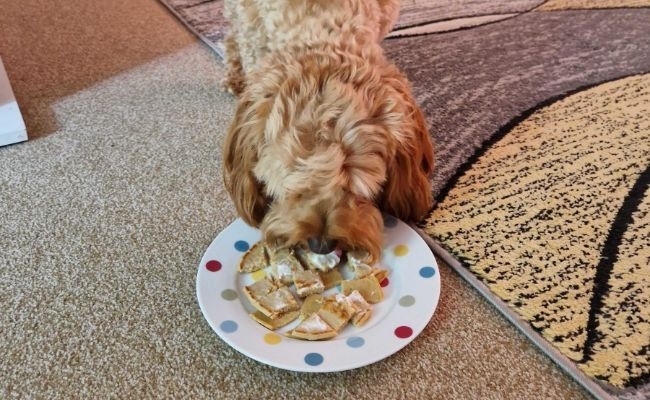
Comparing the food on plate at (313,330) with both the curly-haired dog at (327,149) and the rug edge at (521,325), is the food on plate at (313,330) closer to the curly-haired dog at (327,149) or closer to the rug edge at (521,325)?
the curly-haired dog at (327,149)

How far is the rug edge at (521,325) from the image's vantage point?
1354 mm

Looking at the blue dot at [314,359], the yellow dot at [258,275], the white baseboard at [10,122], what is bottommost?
the white baseboard at [10,122]

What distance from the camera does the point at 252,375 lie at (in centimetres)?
139

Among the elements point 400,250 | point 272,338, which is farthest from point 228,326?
point 400,250

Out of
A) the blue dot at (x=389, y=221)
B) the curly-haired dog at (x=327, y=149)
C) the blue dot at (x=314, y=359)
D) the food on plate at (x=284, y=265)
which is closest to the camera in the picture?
the blue dot at (x=314, y=359)

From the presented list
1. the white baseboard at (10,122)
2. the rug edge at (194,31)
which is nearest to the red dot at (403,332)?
the white baseboard at (10,122)

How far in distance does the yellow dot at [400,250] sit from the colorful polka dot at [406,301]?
0.15m

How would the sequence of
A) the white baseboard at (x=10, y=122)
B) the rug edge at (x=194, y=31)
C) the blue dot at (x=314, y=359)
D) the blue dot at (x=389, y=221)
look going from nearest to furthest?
the blue dot at (x=314, y=359) → the blue dot at (x=389, y=221) → the white baseboard at (x=10, y=122) → the rug edge at (x=194, y=31)

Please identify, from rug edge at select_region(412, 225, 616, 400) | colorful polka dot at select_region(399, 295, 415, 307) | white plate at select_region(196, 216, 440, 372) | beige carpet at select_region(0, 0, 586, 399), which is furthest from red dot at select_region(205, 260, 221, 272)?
rug edge at select_region(412, 225, 616, 400)

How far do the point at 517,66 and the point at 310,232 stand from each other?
1.65 meters

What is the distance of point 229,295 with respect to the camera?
1.47 meters

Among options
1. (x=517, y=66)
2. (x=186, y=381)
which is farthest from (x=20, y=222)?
(x=517, y=66)

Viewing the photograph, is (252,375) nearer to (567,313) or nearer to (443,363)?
(443,363)

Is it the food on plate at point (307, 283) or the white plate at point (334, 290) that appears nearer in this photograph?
the white plate at point (334, 290)
